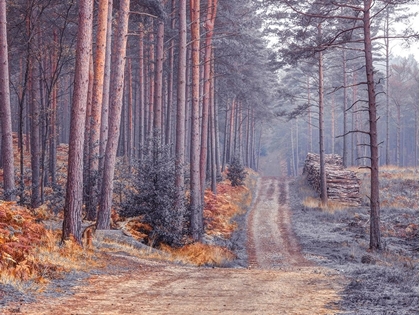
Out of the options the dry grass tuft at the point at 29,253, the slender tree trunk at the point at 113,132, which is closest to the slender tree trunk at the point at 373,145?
the slender tree trunk at the point at 113,132

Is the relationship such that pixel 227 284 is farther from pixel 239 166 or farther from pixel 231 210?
pixel 239 166

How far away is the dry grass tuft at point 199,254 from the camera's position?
13.6 metres

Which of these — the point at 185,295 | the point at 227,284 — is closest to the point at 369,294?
the point at 227,284

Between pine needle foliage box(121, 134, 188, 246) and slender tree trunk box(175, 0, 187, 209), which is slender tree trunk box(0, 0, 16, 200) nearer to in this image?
pine needle foliage box(121, 134, 188, 246)

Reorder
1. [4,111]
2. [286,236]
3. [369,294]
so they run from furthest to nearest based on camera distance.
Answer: [286,236] → [4,111] → [369,294]

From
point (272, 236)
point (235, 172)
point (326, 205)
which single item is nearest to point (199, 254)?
point (272, 236)

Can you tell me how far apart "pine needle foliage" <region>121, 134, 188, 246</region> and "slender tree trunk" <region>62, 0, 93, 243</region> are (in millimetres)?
4503

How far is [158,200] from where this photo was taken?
49.4 ft

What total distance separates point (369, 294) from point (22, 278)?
18.2 ft

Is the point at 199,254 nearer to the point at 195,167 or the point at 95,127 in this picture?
the point at 195,167

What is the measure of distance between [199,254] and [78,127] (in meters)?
5.62

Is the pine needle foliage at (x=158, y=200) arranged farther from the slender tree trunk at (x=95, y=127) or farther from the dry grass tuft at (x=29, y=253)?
the dry grass tuft at (x=29, y=253)

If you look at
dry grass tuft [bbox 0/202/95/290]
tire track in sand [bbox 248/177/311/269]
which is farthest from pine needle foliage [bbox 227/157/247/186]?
dry grass tuft [bbox 0/202/95/290]

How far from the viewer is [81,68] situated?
10672mm
